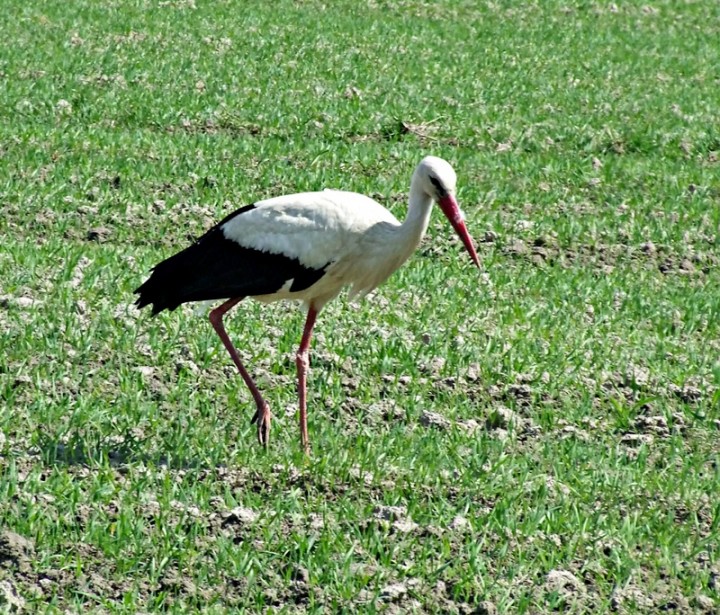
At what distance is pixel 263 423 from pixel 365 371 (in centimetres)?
108

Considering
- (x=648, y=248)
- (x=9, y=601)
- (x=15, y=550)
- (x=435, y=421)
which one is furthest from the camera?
(x=648, y=248)

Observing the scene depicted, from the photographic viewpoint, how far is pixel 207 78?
600 inches

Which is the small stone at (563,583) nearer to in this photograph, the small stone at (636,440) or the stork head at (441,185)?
the small stone at (636,440)

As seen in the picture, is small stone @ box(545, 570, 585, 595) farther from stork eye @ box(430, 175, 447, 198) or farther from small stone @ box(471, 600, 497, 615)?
stork eye @ box(430, 175, 447, 198)

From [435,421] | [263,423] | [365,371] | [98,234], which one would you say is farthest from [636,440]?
[98,234]

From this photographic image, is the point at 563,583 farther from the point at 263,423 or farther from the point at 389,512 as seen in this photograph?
the point at 263,423

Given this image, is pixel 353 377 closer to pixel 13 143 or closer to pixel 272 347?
pixel 272 347

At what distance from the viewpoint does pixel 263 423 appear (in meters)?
6.22

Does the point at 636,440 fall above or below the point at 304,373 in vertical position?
below

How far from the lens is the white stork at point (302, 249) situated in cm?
642

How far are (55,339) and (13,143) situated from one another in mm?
4982

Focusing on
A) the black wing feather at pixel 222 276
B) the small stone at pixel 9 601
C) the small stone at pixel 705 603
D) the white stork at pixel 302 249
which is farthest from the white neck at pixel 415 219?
the small stone at pixel 9 601

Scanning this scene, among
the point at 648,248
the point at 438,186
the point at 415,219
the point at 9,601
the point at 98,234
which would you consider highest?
the point at 438,186

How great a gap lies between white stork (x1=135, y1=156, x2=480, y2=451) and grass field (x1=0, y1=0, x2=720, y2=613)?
575 mm
